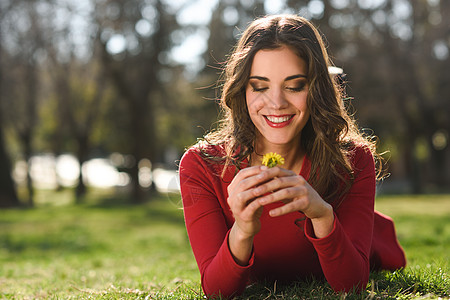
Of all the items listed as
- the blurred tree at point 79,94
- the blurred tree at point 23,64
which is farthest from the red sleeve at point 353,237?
the blurred tree at point 79,94

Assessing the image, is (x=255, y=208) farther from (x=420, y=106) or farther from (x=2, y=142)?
(x=420, y=106)

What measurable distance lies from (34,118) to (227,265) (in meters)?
21.8

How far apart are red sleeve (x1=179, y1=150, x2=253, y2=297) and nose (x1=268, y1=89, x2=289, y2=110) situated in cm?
57

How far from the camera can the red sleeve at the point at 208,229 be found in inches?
101

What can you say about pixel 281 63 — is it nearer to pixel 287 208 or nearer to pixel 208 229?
pixel 287 208

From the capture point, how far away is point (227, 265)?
100 inches

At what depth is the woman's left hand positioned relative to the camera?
218cm

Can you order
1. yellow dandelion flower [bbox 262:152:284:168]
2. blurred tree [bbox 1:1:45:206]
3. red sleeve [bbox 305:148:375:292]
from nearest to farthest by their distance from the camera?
yellow dandelion flower [bbox 262:152:284:168] → red sleeve [bbox 305:148:375:292] → blurred tree [bbox 1:1:45:206]

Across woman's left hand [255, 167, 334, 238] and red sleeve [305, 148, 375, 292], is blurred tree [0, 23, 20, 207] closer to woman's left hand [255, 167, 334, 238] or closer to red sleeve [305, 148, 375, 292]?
red sleeve [305, 148, 375, 292]

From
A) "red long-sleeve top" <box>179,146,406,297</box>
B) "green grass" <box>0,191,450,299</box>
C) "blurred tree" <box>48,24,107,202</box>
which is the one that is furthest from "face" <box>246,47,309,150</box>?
"blurred tree" <box>48,24,107,202</box>

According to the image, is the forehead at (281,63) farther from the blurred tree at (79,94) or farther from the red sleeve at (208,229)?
the blurred tree at (79,94)

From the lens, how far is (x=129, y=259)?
7070mm

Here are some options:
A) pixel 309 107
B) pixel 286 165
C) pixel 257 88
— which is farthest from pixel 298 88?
pixel 286 165

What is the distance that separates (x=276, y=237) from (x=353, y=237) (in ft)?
1.50
